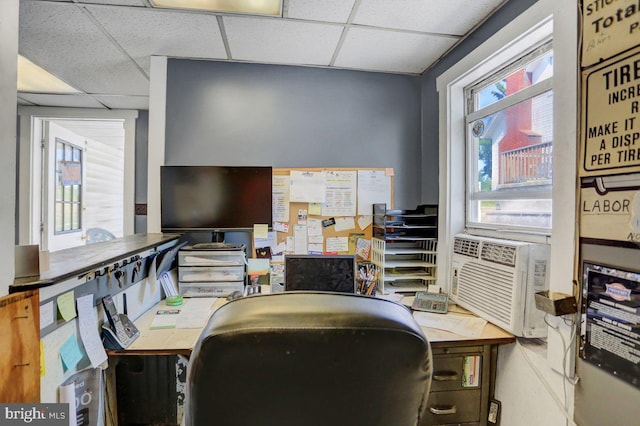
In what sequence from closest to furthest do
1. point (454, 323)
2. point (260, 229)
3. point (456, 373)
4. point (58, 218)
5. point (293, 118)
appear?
point (456, 373)
point (454, 323)
point (260, 229)
point (293, 118)
point (58, 218)

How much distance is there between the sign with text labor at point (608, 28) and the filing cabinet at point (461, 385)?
48.5 inches

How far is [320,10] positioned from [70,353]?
187 cm

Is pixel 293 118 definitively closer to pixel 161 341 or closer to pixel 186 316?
pixel 186 316

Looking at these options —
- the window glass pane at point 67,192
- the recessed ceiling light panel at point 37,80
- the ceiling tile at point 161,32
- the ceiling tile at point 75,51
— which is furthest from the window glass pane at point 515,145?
the window glass pane at point 67,192

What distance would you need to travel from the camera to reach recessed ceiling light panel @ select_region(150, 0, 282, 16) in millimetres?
1568

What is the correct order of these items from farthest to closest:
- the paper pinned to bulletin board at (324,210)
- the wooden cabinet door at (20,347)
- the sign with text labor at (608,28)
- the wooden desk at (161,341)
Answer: the paper pinned to bulletin board at (324,210)
the wooden desk at (161,341)
the sign with text labor at (608,28)
the wooden cabinet door at (20,347)

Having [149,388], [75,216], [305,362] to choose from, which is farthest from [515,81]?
[75,216]

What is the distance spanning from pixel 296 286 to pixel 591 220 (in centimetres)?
133

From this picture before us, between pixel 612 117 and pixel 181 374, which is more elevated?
pixel 612 117

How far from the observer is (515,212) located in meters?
1.61

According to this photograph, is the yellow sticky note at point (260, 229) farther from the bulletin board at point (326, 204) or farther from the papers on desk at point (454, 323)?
the papers on desk at point (454, 323)

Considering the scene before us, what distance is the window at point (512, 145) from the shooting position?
4.67ft

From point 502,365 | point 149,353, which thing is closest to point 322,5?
point 149,353

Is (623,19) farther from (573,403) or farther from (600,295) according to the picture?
(573,403)
